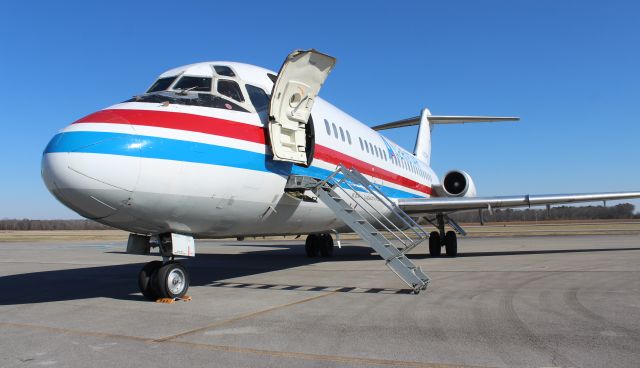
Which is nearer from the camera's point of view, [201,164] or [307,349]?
[307,349]

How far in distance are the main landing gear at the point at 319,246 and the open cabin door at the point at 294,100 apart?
9687 millimetres

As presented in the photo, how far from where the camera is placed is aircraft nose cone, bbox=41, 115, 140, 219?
6.22 meters

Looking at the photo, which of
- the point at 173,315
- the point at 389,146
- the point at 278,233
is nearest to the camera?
the point at 173,315

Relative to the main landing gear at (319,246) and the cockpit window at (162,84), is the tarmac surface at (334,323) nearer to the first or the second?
the cockpit window at (162,84)

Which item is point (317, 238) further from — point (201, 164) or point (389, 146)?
point (201, 164)

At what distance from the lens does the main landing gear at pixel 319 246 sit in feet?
62.0

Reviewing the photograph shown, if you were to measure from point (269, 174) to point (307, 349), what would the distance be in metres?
4.14

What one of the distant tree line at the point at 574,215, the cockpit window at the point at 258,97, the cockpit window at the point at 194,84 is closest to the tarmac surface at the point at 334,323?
the cockpit window at the point at 258,97

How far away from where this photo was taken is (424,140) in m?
26.1

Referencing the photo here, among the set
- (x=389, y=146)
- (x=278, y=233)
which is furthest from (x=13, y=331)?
(x=389, y=146)

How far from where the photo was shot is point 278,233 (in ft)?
34.5

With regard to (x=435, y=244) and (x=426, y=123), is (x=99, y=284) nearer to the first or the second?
(x=435, y=244)

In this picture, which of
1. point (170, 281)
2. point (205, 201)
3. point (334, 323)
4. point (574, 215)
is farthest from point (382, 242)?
point (574, 215)

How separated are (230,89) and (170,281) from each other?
331 cm
